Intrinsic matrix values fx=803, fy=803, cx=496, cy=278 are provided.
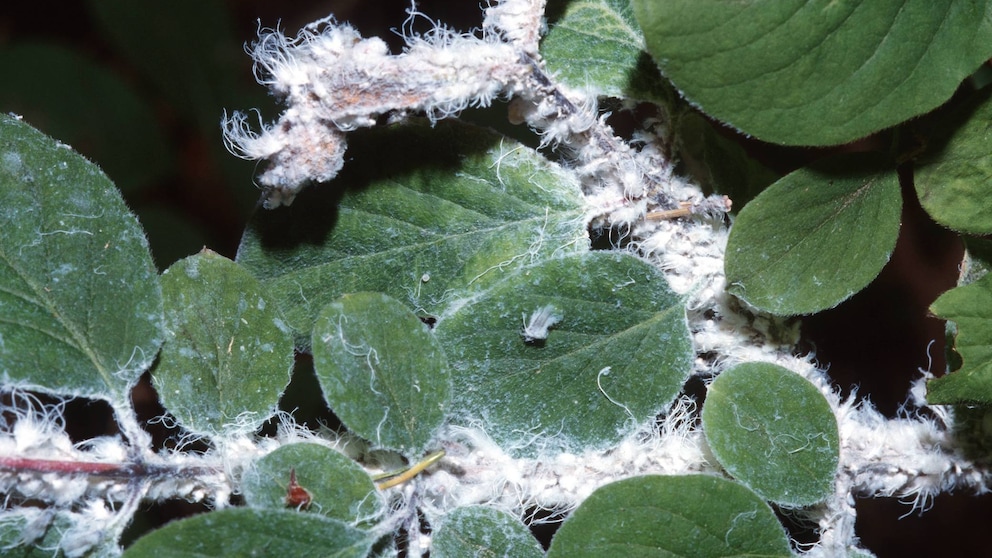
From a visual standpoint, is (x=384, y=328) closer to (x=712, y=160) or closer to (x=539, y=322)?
(x=539, y=322)

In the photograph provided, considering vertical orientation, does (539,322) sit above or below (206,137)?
below

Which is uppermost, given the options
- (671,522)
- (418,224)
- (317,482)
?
(418,224)

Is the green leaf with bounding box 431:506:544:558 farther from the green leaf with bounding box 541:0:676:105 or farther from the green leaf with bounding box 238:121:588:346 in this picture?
the green leaf with bounding box 541:0:676:105

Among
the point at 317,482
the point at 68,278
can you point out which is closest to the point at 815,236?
the point at 317,482

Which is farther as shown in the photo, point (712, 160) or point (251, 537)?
point (712, 160)

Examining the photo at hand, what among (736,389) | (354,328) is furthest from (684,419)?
(354,328)

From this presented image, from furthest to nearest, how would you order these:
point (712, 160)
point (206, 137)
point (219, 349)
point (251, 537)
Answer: point (206, 137) → point (712, 160) → point (219, 349) → point (251, 537)

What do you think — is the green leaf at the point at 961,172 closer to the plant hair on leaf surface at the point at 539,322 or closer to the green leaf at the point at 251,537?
the plant hair on leaf surface at the point at 539,322
